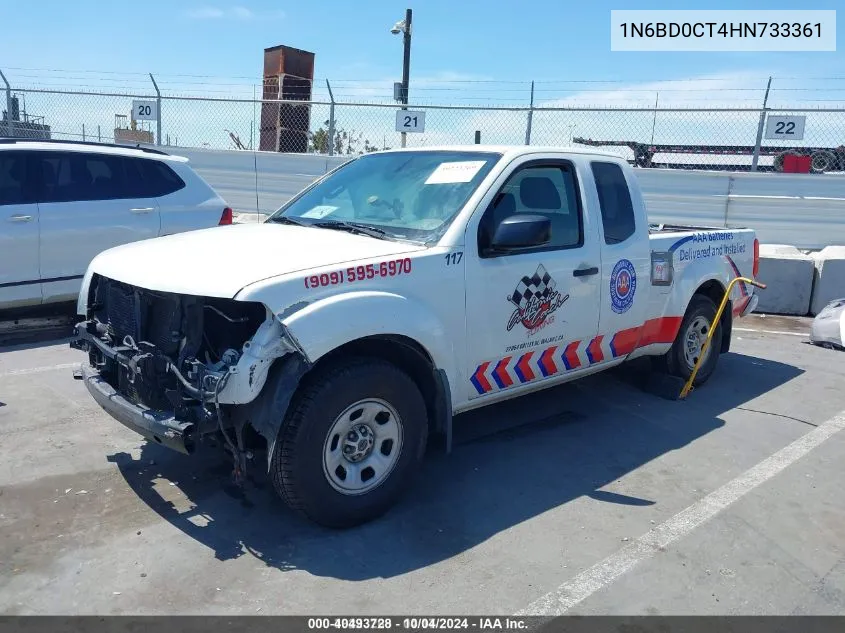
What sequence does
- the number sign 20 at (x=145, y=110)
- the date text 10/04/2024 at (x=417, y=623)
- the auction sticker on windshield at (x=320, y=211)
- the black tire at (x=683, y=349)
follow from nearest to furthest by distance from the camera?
the date text 10/04/2024 at (x=417, y=623)
the auction sticker on windshield at (x=320, y=211)
the black tire at (x=683, y=349)
the number sign 20 at (x=145, y=110)

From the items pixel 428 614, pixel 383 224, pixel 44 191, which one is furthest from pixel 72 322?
pixel 428 614

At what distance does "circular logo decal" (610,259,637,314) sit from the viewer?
5.09 meters

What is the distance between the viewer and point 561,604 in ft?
10.5

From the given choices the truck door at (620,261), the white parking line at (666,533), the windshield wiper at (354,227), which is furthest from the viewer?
the truck door at (620,261)

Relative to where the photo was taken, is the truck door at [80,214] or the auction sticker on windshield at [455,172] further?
the truck door at [80,214]

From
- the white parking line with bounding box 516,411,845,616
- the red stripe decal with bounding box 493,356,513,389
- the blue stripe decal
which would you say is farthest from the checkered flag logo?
the blue stripe decal

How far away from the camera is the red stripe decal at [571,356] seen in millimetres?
4887

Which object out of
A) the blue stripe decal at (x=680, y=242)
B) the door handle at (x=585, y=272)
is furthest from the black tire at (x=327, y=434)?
the blue stripe decal at (x=680, y=242)

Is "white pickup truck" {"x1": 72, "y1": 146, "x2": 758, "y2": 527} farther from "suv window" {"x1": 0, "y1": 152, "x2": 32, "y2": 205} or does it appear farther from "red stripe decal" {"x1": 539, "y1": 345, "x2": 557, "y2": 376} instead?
"suv window" {"x1": 0, "y1": 152, "x2": 32, "y2": 205}

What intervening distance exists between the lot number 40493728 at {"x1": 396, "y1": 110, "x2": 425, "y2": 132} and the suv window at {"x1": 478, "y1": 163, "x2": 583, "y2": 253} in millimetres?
8974

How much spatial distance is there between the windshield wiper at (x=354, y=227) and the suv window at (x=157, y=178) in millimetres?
3809

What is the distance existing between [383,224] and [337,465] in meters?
1.48

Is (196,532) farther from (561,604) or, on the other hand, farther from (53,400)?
(53,400)

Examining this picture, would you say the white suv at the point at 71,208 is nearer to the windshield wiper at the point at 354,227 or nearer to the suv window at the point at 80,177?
the suv window at the point at 80,177
